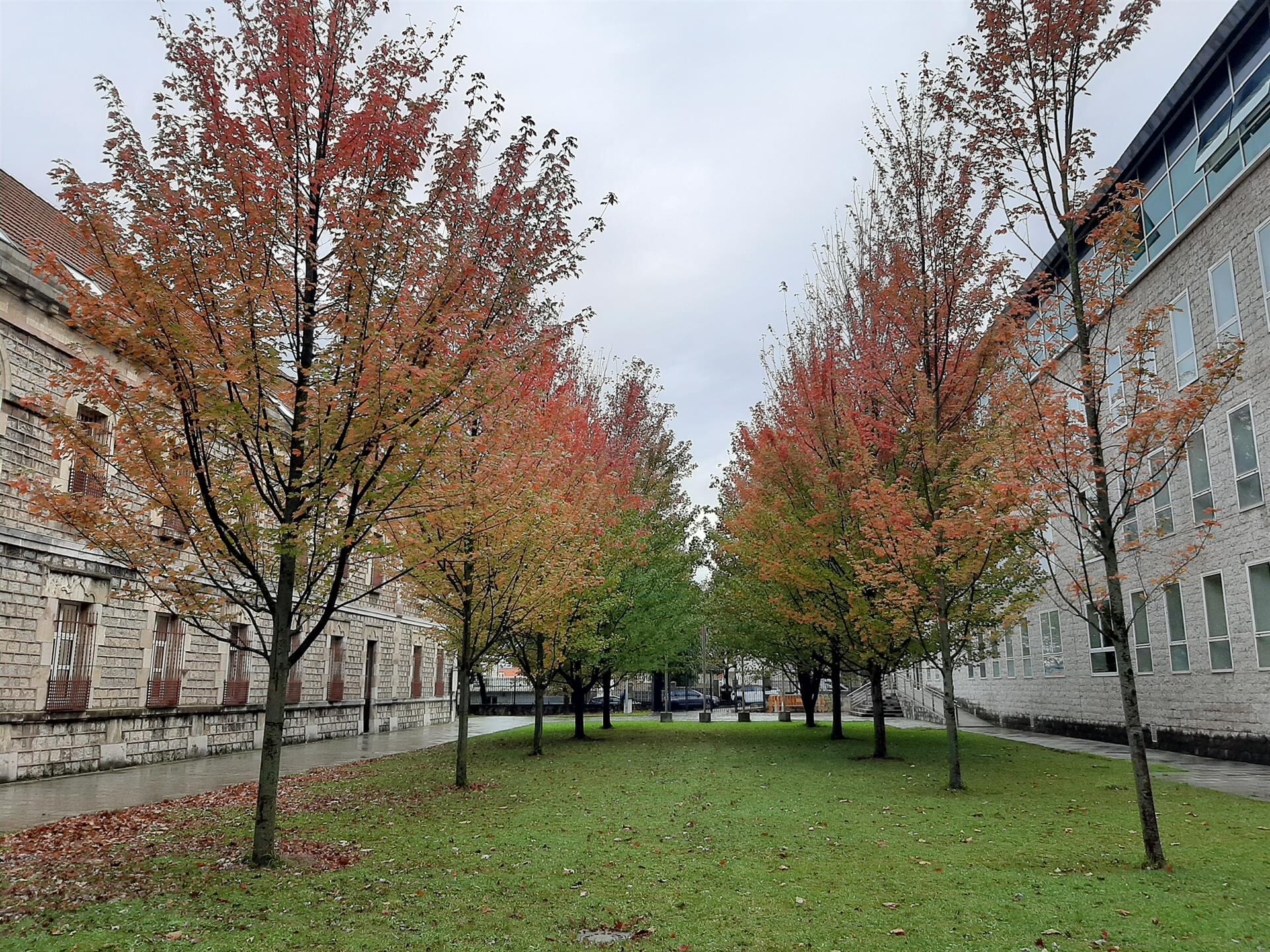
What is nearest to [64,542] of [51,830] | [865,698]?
[51,830]

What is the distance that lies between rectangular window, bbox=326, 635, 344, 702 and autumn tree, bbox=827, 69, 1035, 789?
21.4 metres

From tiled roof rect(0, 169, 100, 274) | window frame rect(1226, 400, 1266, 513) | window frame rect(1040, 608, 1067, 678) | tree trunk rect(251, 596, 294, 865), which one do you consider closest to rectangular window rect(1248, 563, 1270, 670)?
window frame rect(1226, 400, 1266, 513)

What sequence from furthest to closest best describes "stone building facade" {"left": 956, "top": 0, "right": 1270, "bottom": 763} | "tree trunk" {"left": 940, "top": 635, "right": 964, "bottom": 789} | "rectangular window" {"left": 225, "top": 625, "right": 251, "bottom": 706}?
1. "rectangular window" {"left": 225, "top": 625, "right": 251, "bottom": 706}
2. "stone building facade" {"left": 956, "top": 0, "right": 1270, "bottom": 763}
3. "tree trunk" {"left": 940, "top": 635, "right": 964, "bottom": 789}

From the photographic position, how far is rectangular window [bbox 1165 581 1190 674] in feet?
65.7

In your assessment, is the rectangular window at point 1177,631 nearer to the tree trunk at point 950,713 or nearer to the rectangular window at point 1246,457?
the rectangular window at point 1246,457

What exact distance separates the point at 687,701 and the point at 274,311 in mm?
49597

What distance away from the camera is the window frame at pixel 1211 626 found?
18.1 metres

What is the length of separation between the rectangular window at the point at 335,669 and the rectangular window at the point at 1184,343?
27796mm

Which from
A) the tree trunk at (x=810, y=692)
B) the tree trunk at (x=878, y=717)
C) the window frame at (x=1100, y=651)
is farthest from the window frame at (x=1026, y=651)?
the tree trunk at (x=878, y=717)

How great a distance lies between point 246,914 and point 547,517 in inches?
306

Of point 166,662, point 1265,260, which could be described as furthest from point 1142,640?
point 166,662

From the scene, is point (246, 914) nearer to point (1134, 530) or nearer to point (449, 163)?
point (449, 163)

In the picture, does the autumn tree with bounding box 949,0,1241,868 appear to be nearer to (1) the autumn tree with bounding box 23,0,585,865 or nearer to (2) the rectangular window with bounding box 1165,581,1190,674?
(1) the autumn tree with bounding box 23,0,585,865

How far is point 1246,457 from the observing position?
57.4 ft
